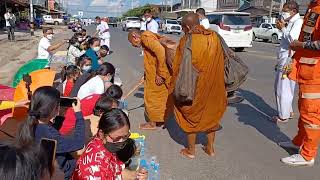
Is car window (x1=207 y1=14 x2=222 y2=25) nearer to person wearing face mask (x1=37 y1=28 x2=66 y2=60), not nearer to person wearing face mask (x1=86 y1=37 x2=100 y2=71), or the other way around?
person wearing face mask (x1=37 y1=28 x2=66 y2=60)

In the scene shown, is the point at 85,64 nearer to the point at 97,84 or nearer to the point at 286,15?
the point at 97,84

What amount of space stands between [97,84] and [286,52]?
2.87 meters

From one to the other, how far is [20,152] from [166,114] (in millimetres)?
4562

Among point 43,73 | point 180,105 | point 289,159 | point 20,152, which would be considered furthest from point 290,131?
point 20,152

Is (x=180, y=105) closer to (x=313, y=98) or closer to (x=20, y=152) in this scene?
(x=313, y=98)

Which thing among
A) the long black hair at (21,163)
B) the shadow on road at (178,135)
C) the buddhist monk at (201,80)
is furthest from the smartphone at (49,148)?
the shadow on road at (178,135)

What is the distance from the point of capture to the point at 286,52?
20.2 ft

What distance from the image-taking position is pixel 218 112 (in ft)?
15.7

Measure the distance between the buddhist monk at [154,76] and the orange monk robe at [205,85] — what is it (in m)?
0.95

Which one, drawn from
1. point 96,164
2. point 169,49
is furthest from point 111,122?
point 169,49

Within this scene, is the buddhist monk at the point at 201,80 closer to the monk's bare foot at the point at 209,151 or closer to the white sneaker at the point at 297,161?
the monk's bare foot at the point at 209,151

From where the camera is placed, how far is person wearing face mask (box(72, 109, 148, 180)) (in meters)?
2.68

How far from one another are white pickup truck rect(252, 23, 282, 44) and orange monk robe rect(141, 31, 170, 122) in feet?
80.9

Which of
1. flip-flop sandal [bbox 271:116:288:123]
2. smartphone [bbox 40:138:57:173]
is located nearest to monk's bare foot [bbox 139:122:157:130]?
flip-flop sandal [bbox 271:116:288:123]
